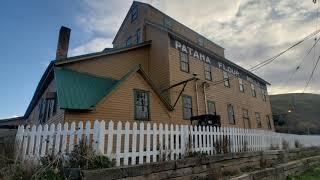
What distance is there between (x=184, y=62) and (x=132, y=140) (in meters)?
12.4

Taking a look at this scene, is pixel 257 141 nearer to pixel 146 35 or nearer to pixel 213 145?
pixel 213 145

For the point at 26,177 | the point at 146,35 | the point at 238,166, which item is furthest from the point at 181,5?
the point at 26,177

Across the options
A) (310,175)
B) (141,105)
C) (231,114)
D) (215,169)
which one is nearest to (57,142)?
(215,169)

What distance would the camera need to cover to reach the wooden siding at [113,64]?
14.3 metres

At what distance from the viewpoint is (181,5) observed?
504 inches

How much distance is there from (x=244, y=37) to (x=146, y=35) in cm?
738

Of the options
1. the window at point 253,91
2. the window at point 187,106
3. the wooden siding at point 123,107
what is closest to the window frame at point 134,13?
the window at point 187,106

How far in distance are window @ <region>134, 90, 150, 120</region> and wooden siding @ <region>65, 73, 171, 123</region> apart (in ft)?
0.75

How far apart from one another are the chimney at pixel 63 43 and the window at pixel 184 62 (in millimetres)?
7709

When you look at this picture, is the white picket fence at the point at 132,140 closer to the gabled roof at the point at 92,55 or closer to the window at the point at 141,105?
the window at the point at 141,105

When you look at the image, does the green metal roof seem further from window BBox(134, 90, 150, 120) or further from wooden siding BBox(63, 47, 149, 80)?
window BBox(134, 90, 150, 120)

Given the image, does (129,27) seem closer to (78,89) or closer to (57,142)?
(78,89)

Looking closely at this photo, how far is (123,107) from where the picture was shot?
12781mm

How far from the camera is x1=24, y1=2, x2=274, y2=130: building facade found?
40.1ft
